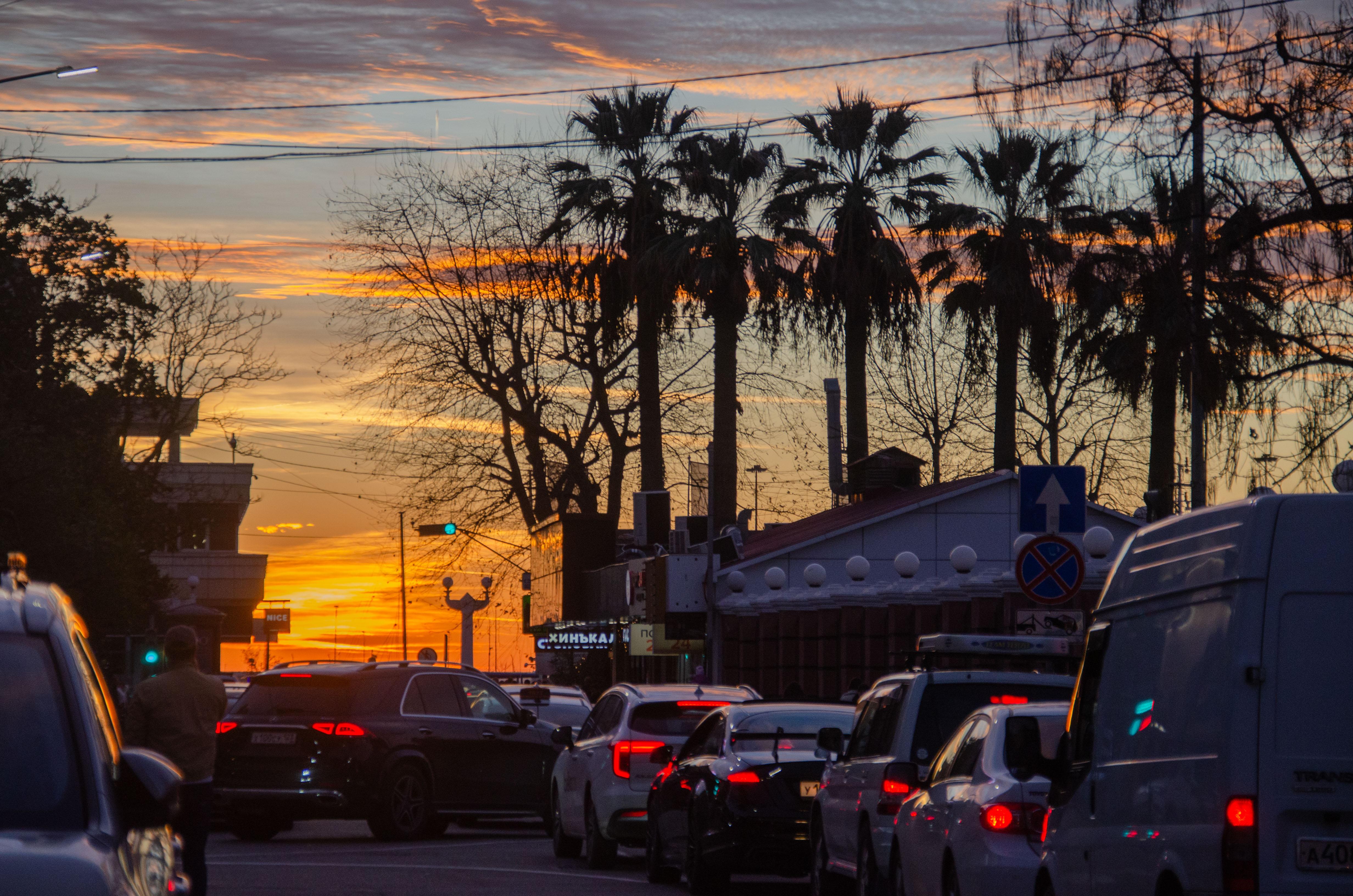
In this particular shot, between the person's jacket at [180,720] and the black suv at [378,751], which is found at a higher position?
the person's jacket at [180,720]

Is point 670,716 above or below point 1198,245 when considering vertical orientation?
below

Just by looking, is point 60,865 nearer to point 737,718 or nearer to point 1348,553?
point 1348,553

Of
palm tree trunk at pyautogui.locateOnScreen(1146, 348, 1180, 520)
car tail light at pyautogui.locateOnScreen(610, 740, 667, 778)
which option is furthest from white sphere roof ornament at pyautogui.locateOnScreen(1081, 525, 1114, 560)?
car tail light at pyautogui.locateOnScreen(610, 740, 667, 778)

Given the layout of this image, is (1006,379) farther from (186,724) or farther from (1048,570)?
(186,724)

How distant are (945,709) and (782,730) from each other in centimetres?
292

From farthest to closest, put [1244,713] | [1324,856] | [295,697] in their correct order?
[295,697] → [1244,713] → [1324,856]

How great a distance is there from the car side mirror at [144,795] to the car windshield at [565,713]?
20.0 metres

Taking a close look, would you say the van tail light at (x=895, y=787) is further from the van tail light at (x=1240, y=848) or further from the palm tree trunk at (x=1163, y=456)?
the palm tree trunk at (x=1163, y=456)

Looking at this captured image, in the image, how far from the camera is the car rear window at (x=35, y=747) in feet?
17.5

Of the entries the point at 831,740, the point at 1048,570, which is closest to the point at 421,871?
the point at 831,740

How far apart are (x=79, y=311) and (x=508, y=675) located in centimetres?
1535

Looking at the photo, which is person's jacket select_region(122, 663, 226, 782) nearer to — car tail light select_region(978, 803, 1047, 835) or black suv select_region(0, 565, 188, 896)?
car tail light select_region(978, 803, 1047, 835)

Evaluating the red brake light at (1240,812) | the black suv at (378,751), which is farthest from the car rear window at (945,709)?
the black suv at (378,751)

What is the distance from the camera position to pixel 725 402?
145 feet
